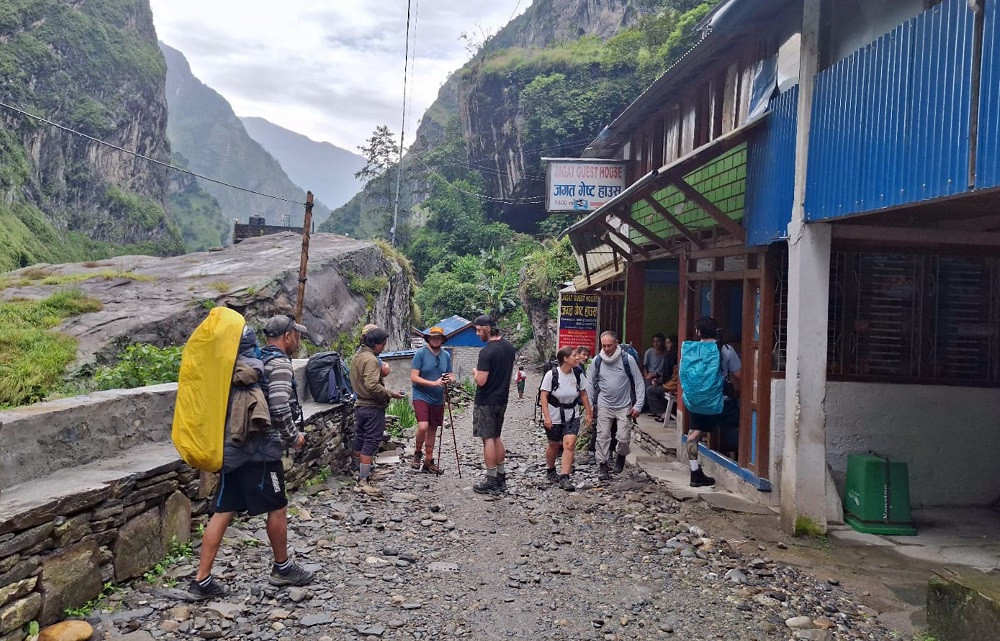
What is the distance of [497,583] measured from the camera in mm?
4984

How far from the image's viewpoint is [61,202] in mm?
60250

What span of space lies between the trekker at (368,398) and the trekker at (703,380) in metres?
3.42

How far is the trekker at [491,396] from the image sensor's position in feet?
24.6

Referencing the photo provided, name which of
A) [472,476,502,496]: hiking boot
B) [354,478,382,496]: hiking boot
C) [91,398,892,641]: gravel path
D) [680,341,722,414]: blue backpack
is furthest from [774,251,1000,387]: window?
[354,478,382,496]: hiking boot

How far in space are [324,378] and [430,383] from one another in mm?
1251

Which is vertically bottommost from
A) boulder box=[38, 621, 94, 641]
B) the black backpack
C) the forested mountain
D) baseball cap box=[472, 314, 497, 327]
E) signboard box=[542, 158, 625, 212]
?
boulder box=[38, 621, 94, 641]

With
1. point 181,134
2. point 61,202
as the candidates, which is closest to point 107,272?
point 61,202

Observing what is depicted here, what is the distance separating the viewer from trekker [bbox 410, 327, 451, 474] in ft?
27.6

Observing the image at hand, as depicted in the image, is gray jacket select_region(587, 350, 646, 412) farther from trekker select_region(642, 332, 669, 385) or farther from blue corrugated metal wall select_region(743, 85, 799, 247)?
trekker select_region(642, 332, 669, 385)

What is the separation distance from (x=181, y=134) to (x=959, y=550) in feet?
671

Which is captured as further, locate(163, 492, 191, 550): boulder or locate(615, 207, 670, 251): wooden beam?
locate(615, 207, 670, 251): wooden beam

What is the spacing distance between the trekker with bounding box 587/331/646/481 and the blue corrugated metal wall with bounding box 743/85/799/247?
1930mm

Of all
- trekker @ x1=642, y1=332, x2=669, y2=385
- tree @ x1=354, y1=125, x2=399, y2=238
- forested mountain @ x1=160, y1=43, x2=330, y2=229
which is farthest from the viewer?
forested mountain @ x1=160, y1=43, x2=330, y2=229

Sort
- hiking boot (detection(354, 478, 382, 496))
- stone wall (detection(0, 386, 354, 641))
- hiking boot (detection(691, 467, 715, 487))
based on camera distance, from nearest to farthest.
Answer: stone wall (detection(0, 386, 354, 641)) < hiking boot (detection(354, 478, 382, 496)) < hiking boot (detection(691, 467, 715, 487))
